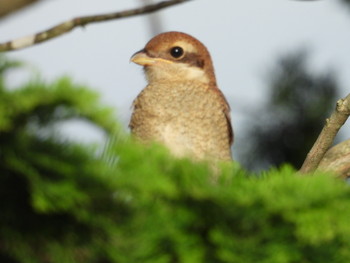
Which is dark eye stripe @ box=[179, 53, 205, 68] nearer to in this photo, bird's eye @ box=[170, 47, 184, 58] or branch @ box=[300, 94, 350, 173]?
bird's eye @ box=[170, 47, 184, 58]

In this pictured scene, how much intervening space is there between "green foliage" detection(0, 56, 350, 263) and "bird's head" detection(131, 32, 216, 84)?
346 cm

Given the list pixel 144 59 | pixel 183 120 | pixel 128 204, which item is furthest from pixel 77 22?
pixel 128 204

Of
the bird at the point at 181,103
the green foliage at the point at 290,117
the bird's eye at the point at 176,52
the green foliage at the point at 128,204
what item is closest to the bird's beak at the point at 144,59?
the bird at the point at 181,103

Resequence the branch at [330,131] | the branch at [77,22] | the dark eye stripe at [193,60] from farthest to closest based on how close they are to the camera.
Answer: the dark eye stripe at [193,60]
the branch at [330,131]
the branch at [77,22]

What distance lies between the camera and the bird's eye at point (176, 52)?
5438 mm

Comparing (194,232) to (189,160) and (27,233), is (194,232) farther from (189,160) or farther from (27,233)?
(27,233)

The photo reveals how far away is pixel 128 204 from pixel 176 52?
3.73 meters

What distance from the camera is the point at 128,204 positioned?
5.82 feet

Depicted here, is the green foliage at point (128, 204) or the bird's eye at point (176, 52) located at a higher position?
the green foliage at point (128, 204)

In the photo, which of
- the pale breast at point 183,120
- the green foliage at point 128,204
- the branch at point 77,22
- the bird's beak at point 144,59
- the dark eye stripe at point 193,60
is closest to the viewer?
the green foliage at point 128,204

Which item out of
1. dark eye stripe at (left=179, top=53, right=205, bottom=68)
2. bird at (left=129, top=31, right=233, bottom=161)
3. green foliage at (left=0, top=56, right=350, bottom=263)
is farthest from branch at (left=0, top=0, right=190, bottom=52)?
Answer: green foliage at (left=0, top=56, right=350, bottom=263)

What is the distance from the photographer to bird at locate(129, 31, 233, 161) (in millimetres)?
4867

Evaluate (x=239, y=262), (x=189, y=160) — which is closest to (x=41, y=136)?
(x=189, y=160)

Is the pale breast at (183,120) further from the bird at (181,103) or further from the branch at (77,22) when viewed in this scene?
the branch at (77,22)
